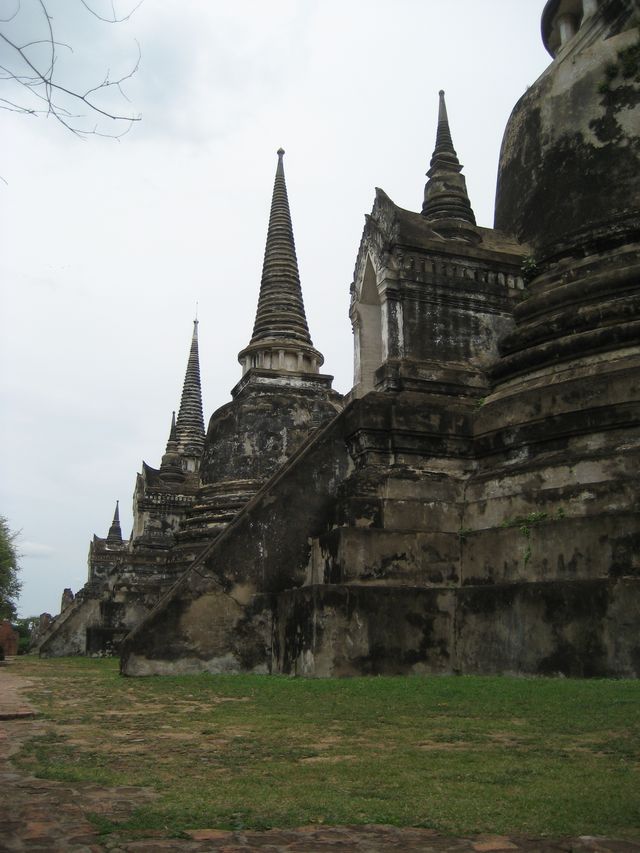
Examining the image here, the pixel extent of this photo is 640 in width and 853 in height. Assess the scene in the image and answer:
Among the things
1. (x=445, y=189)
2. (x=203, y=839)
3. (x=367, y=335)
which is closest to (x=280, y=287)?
(x=445, y=189)

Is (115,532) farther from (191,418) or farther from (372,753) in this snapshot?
(372,753)

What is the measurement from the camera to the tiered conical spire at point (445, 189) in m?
12.7

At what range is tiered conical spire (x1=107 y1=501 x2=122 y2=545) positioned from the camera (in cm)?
5176

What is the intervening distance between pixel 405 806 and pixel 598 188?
938 centimetres

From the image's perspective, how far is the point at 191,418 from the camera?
119 feet

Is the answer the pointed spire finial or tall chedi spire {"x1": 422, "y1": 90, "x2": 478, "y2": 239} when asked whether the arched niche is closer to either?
tall chedi spire {"x1": 422, "y1": 90, "x2": 478, "y2": 239}

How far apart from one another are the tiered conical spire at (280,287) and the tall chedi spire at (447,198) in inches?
360

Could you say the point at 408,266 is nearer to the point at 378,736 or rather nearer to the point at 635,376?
the point at 635,376

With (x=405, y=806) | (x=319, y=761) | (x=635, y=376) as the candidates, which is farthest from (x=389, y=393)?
(x=405, y=806)

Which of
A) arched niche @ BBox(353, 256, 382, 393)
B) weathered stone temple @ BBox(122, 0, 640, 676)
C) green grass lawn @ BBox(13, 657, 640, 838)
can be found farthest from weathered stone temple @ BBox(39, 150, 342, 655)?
green grass lawn @ BBox(13, 657, 640, 838)

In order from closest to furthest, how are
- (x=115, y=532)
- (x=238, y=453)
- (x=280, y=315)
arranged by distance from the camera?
(x=238, y=453) → (x=280, y=315) → (x=115, y=532)

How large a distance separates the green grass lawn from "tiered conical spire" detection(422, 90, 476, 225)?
757cm

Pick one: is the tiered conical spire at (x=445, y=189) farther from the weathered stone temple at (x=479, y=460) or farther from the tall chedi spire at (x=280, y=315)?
the tall chedi spire at (x=280, y=315)

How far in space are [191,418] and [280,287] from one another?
14.1 metres
